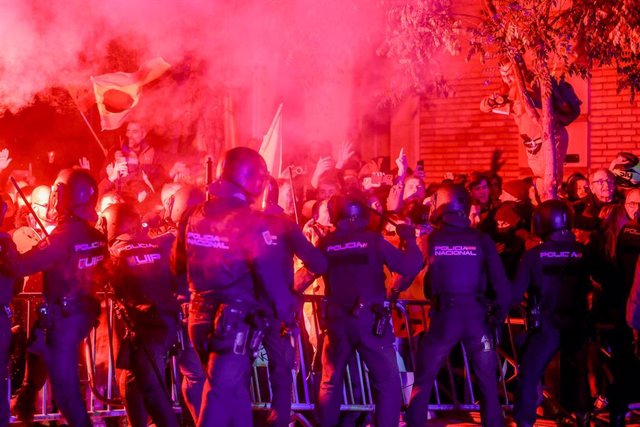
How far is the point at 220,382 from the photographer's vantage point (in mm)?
5512

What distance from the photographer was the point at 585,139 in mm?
14336

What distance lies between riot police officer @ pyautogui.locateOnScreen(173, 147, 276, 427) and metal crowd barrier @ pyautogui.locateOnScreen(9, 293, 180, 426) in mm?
2388

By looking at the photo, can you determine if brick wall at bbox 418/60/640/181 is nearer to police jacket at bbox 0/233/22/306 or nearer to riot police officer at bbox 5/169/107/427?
riot police officer at bbox 5/169/107/427

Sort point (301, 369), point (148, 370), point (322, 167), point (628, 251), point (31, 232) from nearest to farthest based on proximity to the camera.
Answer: point (148, 370)
point (628, 251)
point (301, 369)
point (31, 232)
point (322, 167)

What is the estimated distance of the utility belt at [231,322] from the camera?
18.0ft

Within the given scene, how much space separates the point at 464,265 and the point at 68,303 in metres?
3.25

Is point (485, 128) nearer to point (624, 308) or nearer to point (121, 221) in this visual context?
point (624, 308)

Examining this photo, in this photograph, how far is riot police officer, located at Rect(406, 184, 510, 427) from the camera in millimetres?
7074

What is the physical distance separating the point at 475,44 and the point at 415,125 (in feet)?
18.8

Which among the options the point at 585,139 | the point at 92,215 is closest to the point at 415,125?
the point at 585,139

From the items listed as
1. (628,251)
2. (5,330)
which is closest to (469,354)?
(628,251)

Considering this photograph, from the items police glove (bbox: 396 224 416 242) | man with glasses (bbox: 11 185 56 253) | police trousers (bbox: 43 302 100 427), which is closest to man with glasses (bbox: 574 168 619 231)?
police glove (bbox: 396 224 416 242)

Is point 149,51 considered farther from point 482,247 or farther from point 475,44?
point 482,247

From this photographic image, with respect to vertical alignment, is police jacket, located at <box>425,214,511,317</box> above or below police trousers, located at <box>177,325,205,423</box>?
above
